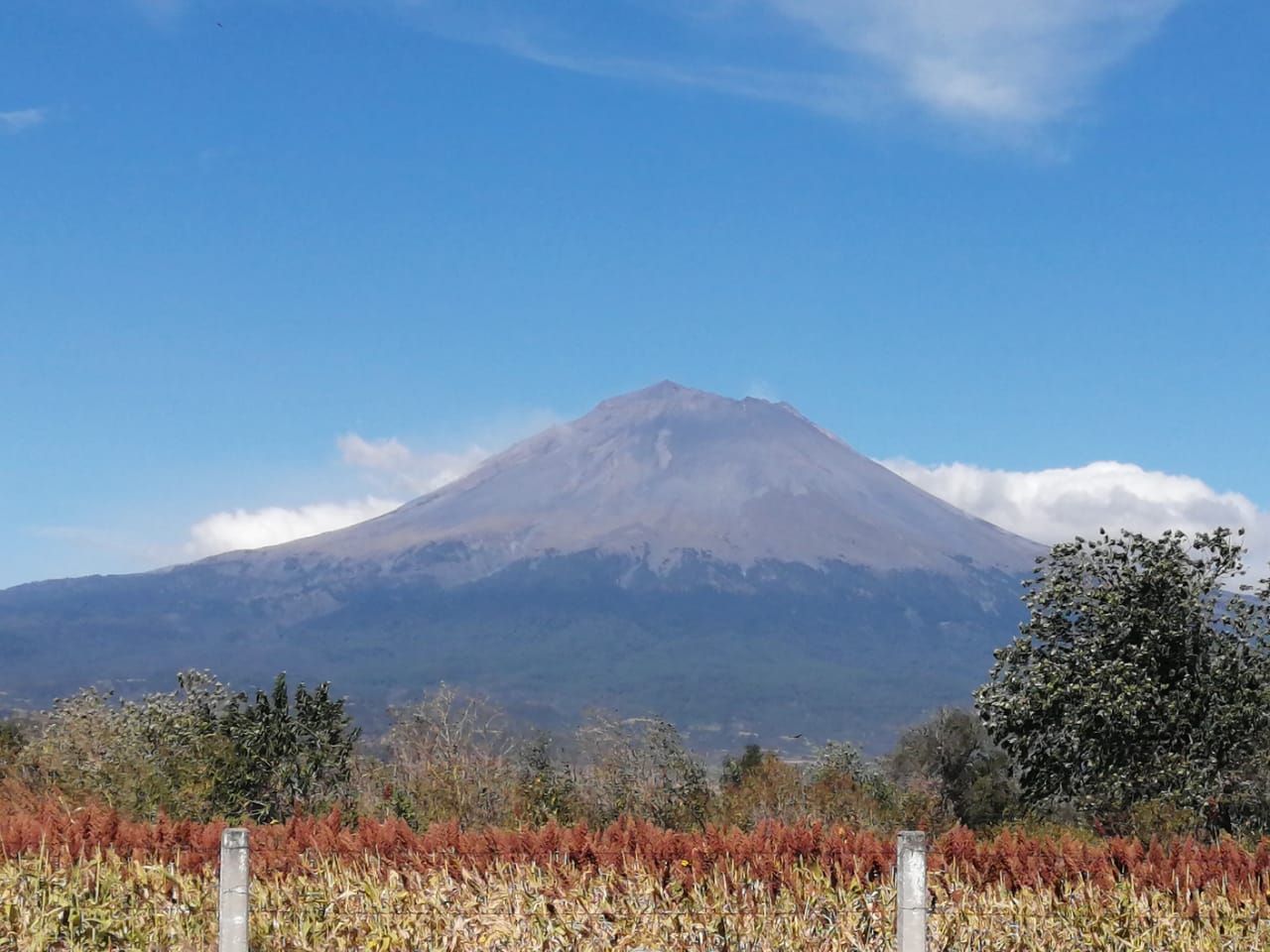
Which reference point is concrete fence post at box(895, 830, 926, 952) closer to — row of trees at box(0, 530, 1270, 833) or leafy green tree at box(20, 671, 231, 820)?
row of trees at box(0, 530, 1270, 833)

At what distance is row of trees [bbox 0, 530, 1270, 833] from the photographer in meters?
20.5

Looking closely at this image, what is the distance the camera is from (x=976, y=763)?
32875 mm

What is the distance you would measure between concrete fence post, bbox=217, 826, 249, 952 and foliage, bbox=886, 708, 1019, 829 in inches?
896

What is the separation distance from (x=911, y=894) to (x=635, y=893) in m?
2.51

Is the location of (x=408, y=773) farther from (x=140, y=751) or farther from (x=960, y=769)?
(x=960, y=769)

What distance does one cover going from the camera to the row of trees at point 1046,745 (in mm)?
20547

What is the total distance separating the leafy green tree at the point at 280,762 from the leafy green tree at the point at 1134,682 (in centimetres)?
958

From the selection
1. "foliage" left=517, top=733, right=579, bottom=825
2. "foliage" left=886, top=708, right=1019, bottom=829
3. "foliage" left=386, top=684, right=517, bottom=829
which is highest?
"foliage" left=386, top=684, right=517, bottom=829

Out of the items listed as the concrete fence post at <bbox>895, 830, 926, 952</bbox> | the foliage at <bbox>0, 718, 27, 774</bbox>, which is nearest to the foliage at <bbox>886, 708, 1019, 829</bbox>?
the foliage at <bbox>0, 718, 27, 774</bbox>

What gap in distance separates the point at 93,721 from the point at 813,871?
20.1 meters

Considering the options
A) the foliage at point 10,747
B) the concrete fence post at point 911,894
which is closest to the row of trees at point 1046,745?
the foliage at point 10,747

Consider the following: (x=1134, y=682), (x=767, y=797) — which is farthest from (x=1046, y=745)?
(x=767, y=797)

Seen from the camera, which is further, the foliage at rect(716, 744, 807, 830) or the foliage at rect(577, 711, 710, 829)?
the foliage at rect(577, 711, 710, 829)

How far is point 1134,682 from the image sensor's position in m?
20.8
